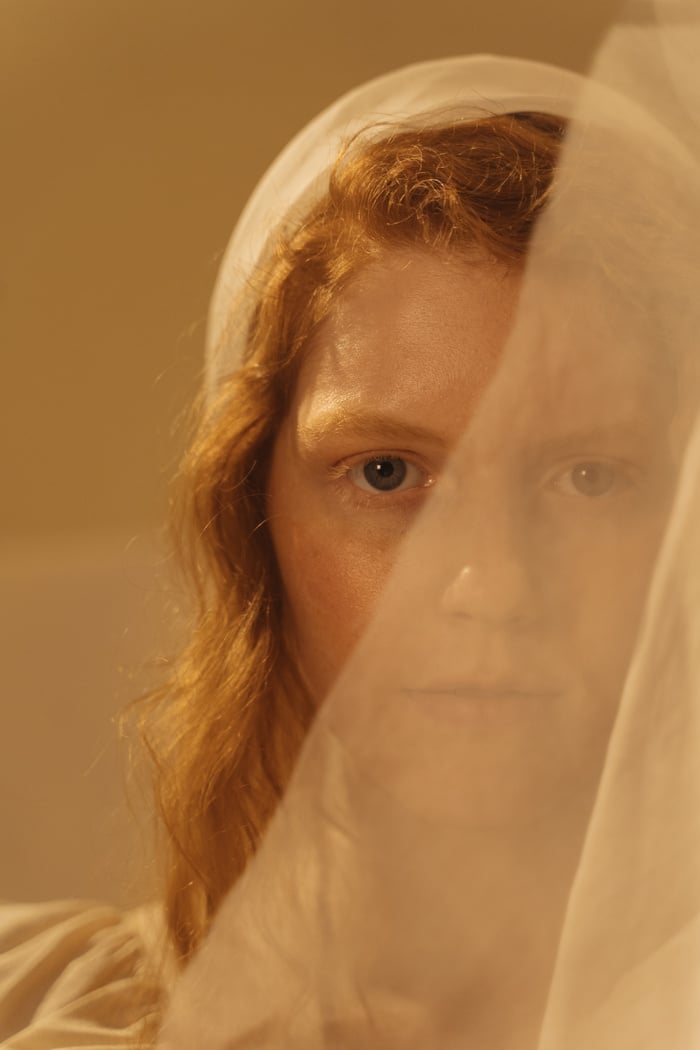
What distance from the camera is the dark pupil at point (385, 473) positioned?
23.1 inches

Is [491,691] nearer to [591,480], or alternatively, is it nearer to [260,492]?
[591,480]

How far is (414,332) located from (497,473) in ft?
0.29

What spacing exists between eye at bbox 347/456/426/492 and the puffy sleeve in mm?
310

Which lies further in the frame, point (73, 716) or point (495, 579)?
point (73, 716)

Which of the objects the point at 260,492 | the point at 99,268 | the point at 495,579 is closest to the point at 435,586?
the point at 495,579

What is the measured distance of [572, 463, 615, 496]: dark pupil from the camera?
0.51 m

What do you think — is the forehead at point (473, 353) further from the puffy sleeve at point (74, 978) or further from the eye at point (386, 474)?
the puffy sleeve at point (74, 978)

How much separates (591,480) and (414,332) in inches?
4.8

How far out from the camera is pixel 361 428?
589 mm

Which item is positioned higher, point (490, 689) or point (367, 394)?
point (367, 394)

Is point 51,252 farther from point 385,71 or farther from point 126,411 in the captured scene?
point 385,71

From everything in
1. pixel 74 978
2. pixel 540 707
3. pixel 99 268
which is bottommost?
Answer: pixel 74 978

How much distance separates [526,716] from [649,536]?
116 mm

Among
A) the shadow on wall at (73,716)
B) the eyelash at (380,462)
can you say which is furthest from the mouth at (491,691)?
the shadow on wall at (73,716)
